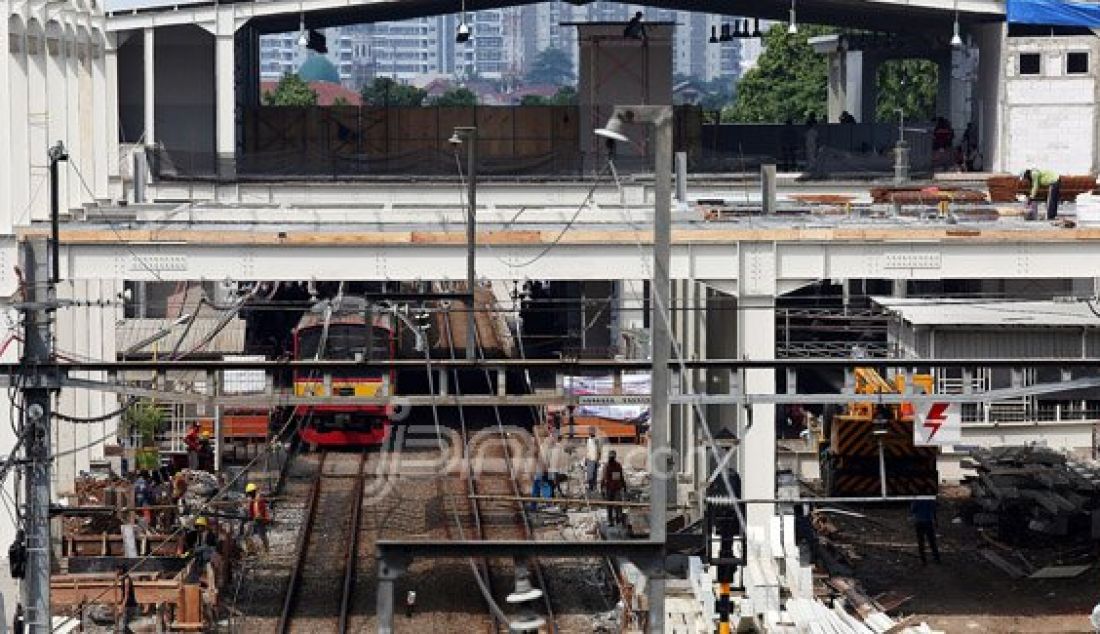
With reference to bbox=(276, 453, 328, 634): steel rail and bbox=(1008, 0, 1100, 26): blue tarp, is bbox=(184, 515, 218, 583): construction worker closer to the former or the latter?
bbox=(276, 453, 328, 634): steel rail

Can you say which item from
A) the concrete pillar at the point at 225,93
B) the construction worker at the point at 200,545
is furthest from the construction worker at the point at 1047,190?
the concrete pillar at the point at 225,93

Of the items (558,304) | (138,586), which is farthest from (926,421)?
(558,304)

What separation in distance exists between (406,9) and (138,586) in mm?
32324

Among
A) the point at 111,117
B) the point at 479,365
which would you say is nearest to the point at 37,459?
the point at 479,365

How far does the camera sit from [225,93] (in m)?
50.6

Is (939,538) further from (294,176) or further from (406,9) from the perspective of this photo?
(406,9)

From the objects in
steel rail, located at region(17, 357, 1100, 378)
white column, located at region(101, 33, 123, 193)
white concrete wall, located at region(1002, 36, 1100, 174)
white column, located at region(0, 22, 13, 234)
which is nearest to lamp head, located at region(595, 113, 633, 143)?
steel rail, located at region(17, 357, 1100, 378)

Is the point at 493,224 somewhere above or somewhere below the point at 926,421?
above

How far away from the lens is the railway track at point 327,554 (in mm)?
28688

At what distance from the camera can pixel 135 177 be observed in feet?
140

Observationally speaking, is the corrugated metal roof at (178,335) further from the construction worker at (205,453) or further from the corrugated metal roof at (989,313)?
the corrugated metal roof at (989,313)

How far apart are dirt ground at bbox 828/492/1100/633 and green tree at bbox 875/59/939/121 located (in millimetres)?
77392

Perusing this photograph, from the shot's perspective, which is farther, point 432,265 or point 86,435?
point 86,435

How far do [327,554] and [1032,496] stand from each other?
936 centimetres
